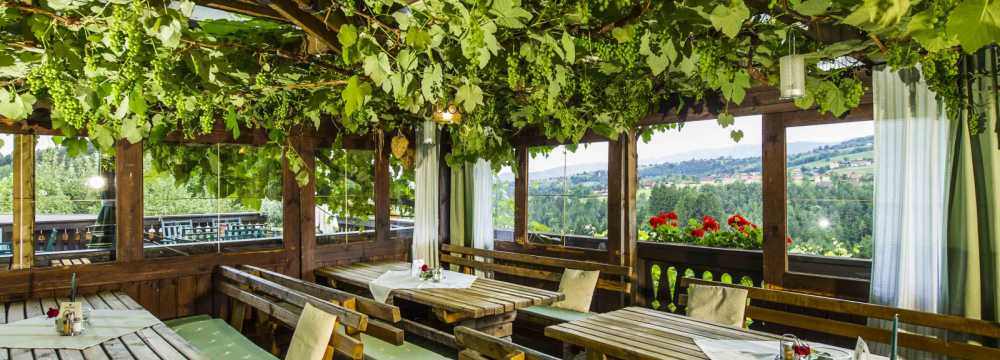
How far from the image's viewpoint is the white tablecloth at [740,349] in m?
2.46

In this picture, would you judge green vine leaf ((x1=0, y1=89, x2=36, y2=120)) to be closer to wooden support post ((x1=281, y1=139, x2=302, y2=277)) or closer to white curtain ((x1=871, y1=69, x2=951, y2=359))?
wooden support post ((x1=281, y1=139, x2=302, y2=277))

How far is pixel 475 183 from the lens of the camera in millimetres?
A: 5988

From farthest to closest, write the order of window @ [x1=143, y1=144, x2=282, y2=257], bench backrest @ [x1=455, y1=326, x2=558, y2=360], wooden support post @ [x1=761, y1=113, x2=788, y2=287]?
window @ [x1=143, y1=144, x2=282, y2=257] → wooden support post @ [x1=761, y1=113, x2=788, y2=287] → bench backrest @ [x1=455, y1=326, x2=558, y2=360]

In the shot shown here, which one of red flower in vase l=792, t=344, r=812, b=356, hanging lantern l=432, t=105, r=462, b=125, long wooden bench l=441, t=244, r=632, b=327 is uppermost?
hanging lantern l=432, t=105, r=462, b=125

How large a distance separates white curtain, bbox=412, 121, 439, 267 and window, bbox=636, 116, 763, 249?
2.25m

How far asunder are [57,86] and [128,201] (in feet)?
7.23

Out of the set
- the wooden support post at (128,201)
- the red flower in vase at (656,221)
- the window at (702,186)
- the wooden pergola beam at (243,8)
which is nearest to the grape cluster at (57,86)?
the wooden pergola beam at (243,8)

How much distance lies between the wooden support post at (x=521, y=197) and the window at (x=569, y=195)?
0.15ft

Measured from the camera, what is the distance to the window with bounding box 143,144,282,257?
182 inches

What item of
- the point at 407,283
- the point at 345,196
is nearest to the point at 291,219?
the point at 345,196

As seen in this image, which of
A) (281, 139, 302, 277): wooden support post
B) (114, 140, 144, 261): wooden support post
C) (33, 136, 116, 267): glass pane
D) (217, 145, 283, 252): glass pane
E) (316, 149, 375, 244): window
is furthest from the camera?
(316, 149, 375, 244): window

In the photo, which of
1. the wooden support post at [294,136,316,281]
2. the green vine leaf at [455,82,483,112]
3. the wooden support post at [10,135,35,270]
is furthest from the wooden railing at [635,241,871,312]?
the wooden support post at [10,135,35,270]

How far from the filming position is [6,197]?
402 cm

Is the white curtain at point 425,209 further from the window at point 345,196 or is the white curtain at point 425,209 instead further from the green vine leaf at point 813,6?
the green vine leaf at point 813,6
